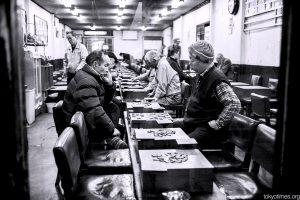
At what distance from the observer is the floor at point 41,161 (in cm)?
323

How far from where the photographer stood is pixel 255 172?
2.47m

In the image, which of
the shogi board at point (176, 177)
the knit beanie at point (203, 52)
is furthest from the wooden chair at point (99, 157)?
the knit beanie at point (203, 52)

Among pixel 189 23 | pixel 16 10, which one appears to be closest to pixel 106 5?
pixel 189 23

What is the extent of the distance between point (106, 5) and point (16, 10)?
12727 mm

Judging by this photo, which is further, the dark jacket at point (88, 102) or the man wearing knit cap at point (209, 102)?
the dark jacket at point (88, 102)

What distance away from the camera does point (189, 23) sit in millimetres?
14461

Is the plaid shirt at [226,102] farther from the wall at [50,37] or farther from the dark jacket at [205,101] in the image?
the wall at [50,37]

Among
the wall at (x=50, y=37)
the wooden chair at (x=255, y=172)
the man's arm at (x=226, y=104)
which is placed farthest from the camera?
the wall at (x=50, y=37)

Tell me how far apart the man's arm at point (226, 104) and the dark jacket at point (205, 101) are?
55mm

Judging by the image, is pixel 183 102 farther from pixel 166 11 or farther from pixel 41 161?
pixel 166 11

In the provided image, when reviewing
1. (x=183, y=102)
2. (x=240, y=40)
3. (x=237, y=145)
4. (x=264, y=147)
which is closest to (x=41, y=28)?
(x=240, y=40)

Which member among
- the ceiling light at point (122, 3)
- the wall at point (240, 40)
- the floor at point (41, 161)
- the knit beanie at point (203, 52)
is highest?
the ceiling light at point (122, 3)

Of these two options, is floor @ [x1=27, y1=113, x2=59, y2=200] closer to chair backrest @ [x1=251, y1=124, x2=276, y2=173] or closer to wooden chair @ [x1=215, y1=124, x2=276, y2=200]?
wooden chair @ [x1=215, y1=124, x2=276, y2=200]

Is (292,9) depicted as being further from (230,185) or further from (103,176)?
(103,176)
